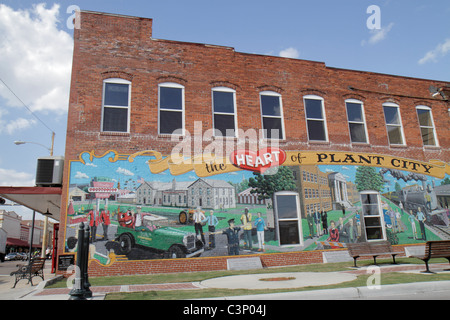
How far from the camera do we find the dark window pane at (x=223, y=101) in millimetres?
13906

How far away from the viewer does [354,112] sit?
1577cm

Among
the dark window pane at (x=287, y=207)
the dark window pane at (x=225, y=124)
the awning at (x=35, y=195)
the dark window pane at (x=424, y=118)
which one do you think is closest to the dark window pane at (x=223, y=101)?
the dark window pane at (x=225, y=124)

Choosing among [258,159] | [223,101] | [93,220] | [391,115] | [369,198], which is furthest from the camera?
[391,115]

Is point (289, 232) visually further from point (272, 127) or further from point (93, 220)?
point (93, 220)

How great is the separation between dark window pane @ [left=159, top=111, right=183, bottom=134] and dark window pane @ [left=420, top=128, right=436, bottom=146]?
1228 cm

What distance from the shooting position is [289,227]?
13.0 metres

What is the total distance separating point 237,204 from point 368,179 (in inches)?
245

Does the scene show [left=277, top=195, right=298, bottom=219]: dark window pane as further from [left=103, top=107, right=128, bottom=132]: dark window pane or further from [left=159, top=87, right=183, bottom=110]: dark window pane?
[left=103, top=107, right=128, bottom=132]: dark window pane

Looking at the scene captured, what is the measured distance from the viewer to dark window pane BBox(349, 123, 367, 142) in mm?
15422

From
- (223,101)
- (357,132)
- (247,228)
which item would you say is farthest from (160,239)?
(357,132)

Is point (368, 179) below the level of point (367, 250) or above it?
above

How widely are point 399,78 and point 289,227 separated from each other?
395 inches

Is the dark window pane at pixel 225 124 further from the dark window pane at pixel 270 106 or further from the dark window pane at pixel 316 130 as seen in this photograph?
the dark window pane at pixel 316 130
